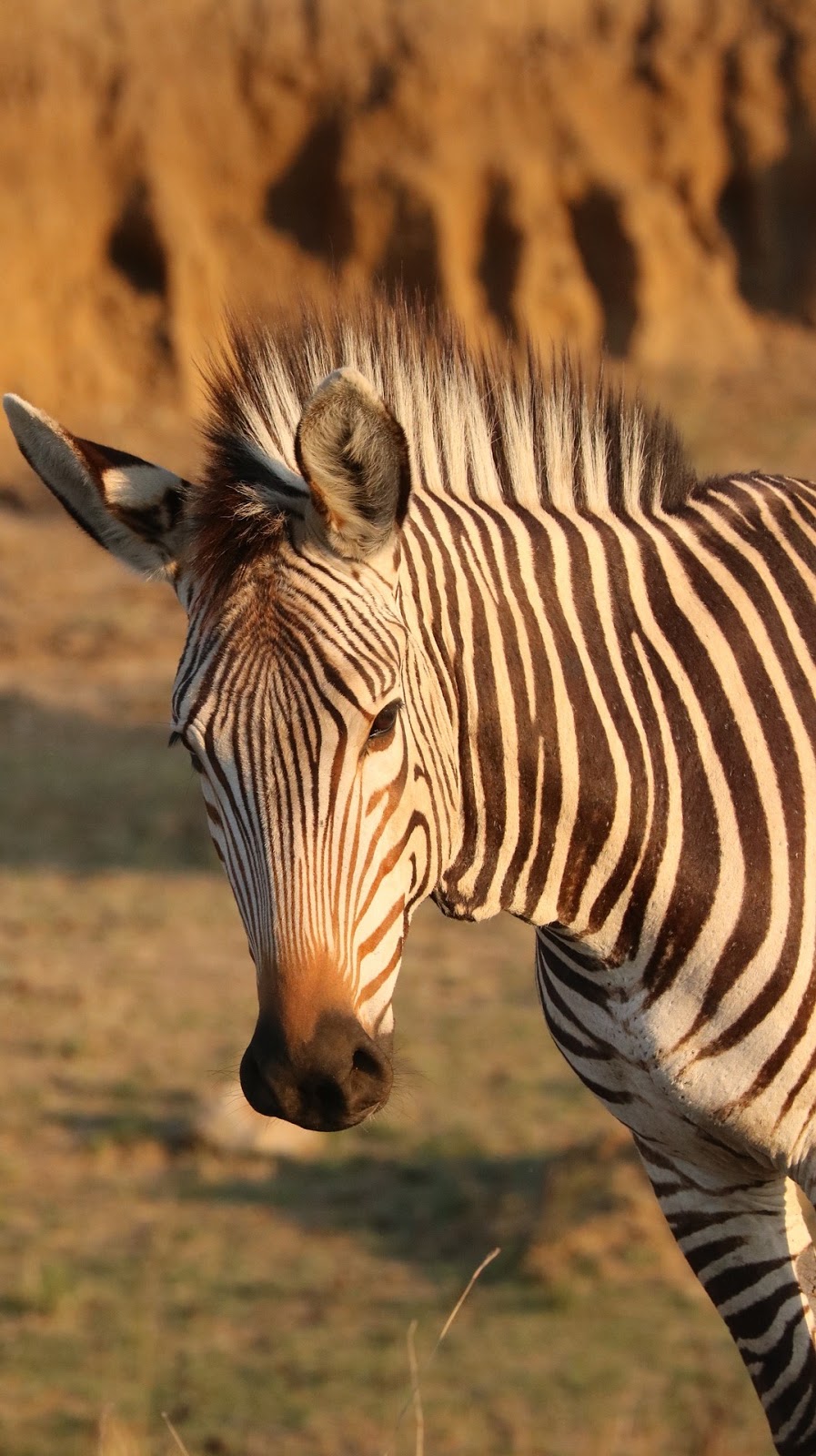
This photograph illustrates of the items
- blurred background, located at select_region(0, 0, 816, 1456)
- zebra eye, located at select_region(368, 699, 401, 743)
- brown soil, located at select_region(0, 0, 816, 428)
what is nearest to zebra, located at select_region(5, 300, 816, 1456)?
zebra eye, located at select_region(368, 699, 401, 743)

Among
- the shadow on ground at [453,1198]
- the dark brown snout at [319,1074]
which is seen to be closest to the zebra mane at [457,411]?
the dark brown snout at [319,1074]

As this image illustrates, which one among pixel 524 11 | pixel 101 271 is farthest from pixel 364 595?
pixel 524 11

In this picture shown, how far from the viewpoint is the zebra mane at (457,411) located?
3.05 m

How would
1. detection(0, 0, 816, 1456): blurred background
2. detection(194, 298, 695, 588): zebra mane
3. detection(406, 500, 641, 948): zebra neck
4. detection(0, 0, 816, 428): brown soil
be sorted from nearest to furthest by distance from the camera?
detection(406, 500, 641, 948): zebra neck → detection(194, 298, 695, 588): zebra mane → detection(0, 0, 816, 1456): blurred background → detection(0, 0, 816, 428): brown soil

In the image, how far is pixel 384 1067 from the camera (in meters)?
2.59

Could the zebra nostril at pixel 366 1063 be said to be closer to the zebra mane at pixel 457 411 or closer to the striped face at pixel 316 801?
the striped face at pixel 316 801

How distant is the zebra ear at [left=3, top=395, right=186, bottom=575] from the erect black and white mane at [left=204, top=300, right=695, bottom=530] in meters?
0.13

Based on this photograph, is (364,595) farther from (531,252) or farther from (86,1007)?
(531,252)

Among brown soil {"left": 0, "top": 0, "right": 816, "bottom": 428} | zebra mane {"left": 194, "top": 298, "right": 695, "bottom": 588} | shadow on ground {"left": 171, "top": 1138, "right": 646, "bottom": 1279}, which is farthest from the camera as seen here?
brown soil {"left": 0, "top": 0, "right": 816, "bottom": 428}

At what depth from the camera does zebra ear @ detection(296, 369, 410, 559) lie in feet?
Result: 8.22

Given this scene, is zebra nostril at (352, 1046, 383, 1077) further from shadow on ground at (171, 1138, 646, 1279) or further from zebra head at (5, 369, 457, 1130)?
shadow on ground at (171, 1138, 646, 1279)

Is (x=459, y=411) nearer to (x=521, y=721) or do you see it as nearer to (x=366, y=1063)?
(x=521, y=721)

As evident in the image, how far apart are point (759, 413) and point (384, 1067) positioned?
1967cm

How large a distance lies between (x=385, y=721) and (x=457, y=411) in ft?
2.55
